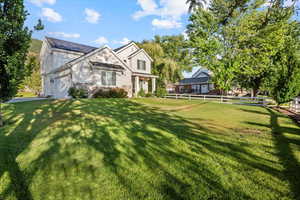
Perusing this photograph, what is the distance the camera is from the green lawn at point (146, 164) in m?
2.45

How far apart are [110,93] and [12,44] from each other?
1037 centimetres

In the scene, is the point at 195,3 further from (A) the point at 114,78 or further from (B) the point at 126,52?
(B) the point at 126,52

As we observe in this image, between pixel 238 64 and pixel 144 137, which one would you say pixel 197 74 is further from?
pixel 144 137

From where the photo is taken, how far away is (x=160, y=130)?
5.64 meters

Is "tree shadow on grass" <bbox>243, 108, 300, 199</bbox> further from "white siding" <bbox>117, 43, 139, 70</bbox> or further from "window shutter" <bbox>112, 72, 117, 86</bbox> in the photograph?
"white siding" <bbox>117, 43, 139, 70</bbox>

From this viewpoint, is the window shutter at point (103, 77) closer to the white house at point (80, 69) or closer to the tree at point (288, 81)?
the white house at point (80, 69)

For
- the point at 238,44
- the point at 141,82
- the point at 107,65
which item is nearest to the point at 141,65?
the point at 141,82

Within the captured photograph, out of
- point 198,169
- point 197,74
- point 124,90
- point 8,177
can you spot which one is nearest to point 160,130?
point 198,169

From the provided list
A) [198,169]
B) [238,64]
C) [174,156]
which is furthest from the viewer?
[238,64]

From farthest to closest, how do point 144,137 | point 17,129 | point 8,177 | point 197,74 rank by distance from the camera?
1. point 197,74
2. point 17,129
3. point 144,137
4. point 8,177

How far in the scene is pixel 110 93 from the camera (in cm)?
1617

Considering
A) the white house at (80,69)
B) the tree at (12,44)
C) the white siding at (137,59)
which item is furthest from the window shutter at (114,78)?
the tree at (12,44)

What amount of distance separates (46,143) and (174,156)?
12.3 ft

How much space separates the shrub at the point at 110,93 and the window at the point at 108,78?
92 cm
